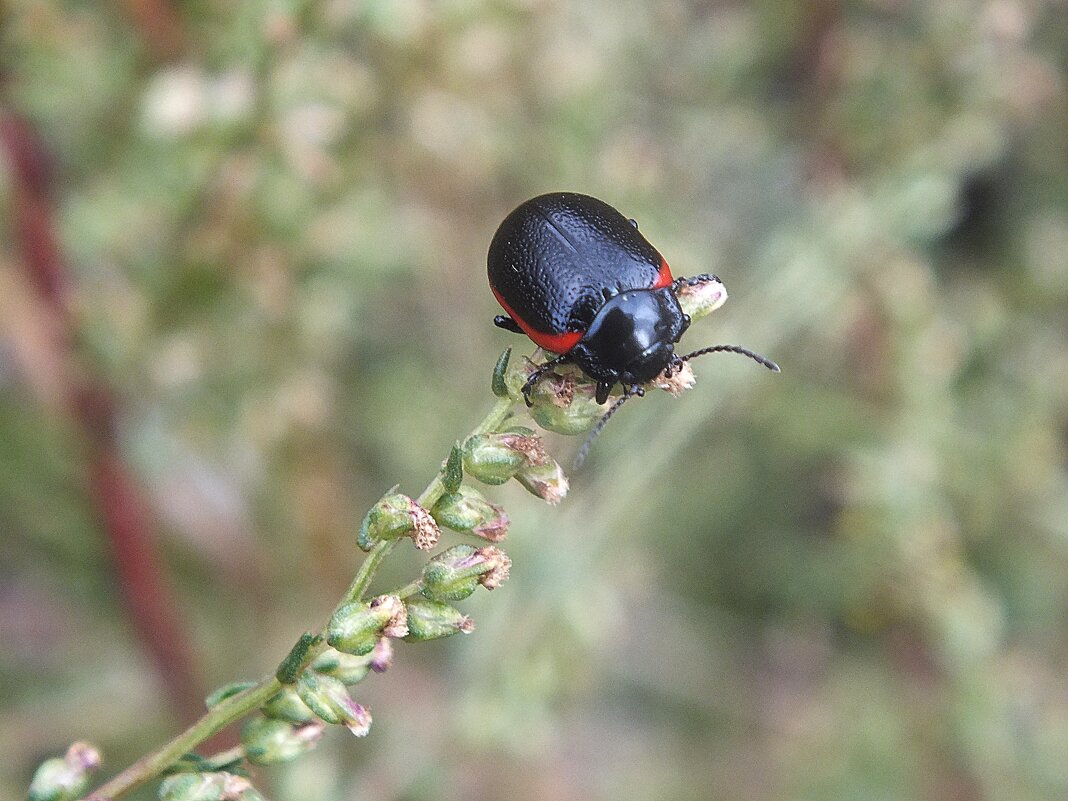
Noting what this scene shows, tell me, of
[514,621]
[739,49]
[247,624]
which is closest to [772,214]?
[739,49]

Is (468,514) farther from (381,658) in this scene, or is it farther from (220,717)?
(220,717)

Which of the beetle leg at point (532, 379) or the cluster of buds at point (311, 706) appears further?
the beetle leg at point (532, 379)

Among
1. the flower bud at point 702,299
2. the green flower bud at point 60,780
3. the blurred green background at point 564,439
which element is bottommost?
the green flower bud at point 60,780

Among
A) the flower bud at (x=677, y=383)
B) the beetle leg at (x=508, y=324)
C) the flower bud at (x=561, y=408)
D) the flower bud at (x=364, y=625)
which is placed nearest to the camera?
the flower bud at (x=364, y=625)

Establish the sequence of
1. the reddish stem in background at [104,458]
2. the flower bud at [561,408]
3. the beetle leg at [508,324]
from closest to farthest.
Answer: the flower bud at [561,408]
the beetle leg at [508,324]
the reddish stem in background at [104,458]

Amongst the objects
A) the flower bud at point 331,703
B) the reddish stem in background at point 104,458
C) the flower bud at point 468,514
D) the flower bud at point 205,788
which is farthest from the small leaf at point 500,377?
the reddish stem in background at point 104,458

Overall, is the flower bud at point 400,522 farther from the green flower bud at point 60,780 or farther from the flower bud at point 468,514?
the green flower bud at point 60,780

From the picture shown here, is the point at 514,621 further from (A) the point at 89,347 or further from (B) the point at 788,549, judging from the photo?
(B) the point at 788,549
